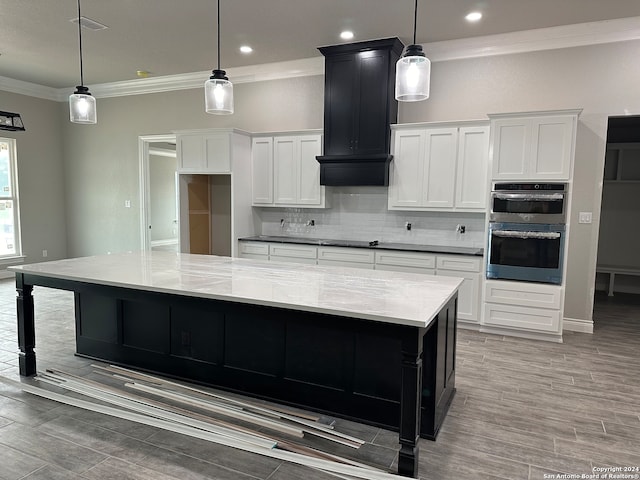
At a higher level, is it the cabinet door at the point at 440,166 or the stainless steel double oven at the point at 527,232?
the cabinet door at the point at 440,166

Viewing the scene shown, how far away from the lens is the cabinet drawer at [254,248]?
18.0 ft

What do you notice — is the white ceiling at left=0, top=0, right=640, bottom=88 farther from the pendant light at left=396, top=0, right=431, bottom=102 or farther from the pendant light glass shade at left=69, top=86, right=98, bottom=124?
the pendant light at left=396, top=0, right=431, bottom=102

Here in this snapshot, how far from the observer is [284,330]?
9.10 feet

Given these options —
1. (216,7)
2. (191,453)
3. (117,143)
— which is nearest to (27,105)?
(117,143)

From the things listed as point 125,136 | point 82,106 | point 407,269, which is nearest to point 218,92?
point 82,106

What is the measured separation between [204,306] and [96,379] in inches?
53.1

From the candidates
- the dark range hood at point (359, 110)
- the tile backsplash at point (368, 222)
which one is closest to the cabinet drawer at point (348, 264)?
the tile backsplash at point (368, 222)

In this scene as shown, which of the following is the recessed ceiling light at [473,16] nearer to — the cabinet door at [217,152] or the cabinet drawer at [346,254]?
the cabinet drawer at [346,254]

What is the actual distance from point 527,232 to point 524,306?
748 mm

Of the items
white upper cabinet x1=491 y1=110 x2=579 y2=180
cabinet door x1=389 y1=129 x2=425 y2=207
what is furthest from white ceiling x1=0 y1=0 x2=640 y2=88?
cabinet door x1=389 y1=129 x2=425 y2=207

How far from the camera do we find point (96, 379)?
3145 millimetres

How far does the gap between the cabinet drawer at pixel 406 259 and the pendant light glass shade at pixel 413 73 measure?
2434 millimetres

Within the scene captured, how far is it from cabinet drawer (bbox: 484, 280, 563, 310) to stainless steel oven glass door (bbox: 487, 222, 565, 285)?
63 mm

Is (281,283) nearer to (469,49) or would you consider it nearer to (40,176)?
(469,49)
